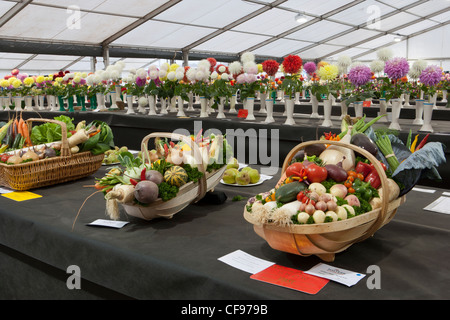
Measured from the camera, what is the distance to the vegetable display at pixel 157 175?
1.01 metres

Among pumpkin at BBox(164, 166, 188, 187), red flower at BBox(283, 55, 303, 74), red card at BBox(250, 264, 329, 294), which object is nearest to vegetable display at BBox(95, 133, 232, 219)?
pumpkin at BBox(164, 166, 188, 187)

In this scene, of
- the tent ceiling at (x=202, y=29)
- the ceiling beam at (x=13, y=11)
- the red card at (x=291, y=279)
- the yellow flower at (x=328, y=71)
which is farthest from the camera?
the tent ceiling at (x=202, y=29)

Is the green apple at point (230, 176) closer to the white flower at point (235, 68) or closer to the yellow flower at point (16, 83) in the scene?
the white flower at point (235, 68)

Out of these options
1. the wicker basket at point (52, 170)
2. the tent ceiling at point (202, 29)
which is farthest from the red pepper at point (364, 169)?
the tent ceiling at point (202, 29)

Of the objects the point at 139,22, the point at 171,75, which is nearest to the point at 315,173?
the point at 171,75

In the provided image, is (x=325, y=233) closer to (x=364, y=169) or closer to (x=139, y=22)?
(x=364, y=169)

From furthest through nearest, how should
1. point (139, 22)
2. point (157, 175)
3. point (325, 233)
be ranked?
point (139, 22) → point (157, 175) → point (325, 233)

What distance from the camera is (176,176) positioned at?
3.49ft

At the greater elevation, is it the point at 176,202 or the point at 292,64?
the point at 292,64

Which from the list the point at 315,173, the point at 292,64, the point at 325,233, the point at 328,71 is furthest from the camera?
the point at 292,64

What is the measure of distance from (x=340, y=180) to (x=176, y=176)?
0.42m

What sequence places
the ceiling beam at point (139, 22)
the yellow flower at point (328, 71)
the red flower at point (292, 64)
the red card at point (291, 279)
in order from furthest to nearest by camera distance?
the ceiling beam at point (139, 22), the red flower at point (292, 64), the yellow flower at point (328, 71), the red card at point (291, 279)

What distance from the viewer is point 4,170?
1.43m
